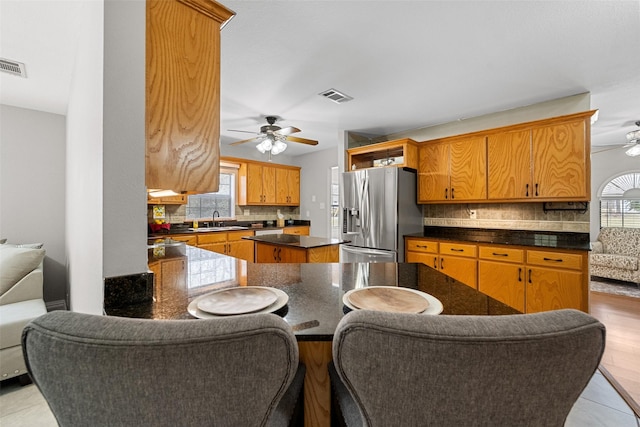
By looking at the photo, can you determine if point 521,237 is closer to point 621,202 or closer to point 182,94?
point 182,94

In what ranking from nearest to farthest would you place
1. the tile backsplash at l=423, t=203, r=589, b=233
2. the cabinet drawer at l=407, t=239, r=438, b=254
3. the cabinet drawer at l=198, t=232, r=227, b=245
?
the tile backsplash at l=423, t=203, r=589, b=233 < the cabinet drawer at l=407, t=239, r=438, b=254 < the cabinet drawer at l=198, t=232, r=227, b=245

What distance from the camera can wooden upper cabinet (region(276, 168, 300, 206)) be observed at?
19.7 ft

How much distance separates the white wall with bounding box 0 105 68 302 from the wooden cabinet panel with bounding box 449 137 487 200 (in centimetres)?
512

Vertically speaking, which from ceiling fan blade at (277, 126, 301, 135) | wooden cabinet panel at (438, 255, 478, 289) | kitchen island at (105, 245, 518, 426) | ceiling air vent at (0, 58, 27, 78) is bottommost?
wooden cabinet panel at (438, 255, 478, 289)

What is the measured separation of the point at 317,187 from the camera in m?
6.05

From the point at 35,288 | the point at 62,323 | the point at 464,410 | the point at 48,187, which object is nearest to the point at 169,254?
the point at 35,288

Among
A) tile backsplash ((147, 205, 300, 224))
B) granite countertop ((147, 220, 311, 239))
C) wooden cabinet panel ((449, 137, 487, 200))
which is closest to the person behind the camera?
wooden cabinet panel ((449, 137, 487, 200))

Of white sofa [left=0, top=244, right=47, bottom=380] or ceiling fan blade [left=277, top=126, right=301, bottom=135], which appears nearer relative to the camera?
white sofa [left=0, top=244, right=47, bottom=380]

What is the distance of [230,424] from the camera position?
20.5 inches

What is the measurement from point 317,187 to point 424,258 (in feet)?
9.98

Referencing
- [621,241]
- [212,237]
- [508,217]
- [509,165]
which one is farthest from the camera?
[621,241]

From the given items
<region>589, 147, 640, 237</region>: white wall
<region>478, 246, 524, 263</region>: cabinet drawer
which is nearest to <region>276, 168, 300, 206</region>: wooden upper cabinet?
<region>478, 246, 524, 263</region>: cabinet drawer

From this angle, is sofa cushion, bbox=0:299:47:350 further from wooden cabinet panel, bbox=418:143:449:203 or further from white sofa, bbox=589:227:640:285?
white sofa, bbox=589:227:640:285

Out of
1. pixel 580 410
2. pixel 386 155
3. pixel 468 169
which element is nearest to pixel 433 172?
pixel 468 169
